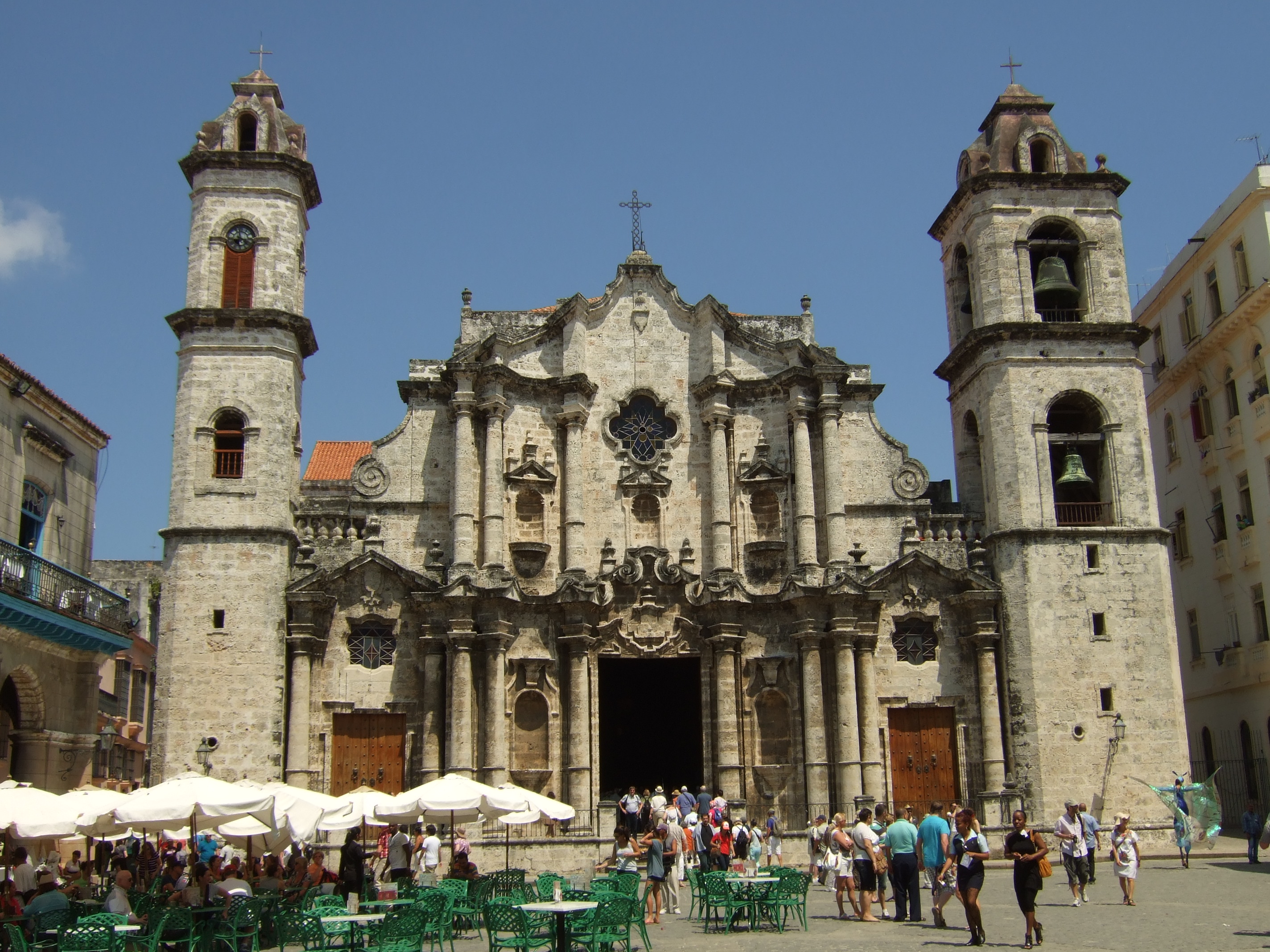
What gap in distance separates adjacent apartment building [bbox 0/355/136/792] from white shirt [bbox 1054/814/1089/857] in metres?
17.3

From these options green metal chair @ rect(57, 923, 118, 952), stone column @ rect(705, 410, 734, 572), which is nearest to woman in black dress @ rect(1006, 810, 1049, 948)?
green metal chair @ rect(57, 923, 118, 952)

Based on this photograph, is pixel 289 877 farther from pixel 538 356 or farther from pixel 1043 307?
pixel 1043 307

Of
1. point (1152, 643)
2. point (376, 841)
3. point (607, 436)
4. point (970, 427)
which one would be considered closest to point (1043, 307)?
point (970, 427)

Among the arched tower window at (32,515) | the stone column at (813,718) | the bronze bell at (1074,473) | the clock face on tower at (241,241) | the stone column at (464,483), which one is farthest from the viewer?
the clock face on tower at (241,241)

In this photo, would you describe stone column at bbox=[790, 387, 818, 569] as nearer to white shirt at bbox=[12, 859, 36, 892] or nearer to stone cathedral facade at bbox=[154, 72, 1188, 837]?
stone cathedral facade at bbox=[154, 72, 1188, 837]

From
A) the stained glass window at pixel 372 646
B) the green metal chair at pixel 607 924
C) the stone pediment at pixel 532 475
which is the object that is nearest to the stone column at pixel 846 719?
the stone pediment at pixel 532 475

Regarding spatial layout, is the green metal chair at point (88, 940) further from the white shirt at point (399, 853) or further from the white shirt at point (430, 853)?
the white shirt at point (430, 853)

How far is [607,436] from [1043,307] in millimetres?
10694

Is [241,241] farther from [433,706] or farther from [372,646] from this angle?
[433,706]

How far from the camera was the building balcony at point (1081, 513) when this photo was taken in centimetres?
2956

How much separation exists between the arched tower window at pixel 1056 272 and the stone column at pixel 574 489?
35.4ft

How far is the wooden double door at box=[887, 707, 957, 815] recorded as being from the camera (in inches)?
1125

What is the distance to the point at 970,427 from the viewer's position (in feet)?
104

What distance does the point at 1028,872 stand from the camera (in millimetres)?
15195
